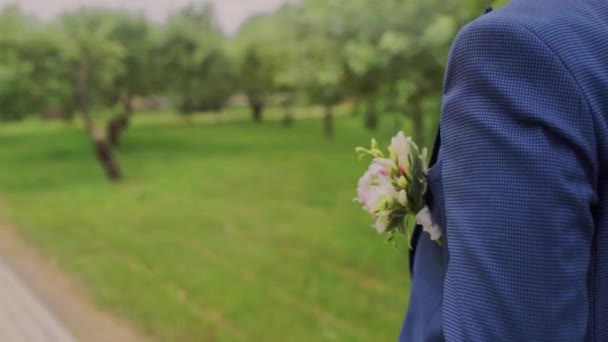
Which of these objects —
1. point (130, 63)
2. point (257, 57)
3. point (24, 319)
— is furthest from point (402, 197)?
point (257, 57)

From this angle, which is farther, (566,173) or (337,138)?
(337,138)

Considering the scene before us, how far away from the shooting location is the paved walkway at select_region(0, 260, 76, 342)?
378 centimetres

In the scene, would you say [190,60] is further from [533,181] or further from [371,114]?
[533,181]

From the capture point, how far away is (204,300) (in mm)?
4348

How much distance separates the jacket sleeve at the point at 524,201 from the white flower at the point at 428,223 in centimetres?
17

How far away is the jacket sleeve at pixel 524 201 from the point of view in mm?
736

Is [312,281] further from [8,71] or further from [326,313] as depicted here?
[8,71]

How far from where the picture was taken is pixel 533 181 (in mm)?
741

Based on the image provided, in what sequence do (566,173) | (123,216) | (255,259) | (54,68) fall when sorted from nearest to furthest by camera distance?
(566,173)
(255,259)
(123,216)
(54,68)

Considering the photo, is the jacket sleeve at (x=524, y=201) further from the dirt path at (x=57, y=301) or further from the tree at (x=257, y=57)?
the tree at (x=257, y=57)

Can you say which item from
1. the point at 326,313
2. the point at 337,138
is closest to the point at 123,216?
the point at 326,313

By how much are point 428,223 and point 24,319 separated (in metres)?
3.82

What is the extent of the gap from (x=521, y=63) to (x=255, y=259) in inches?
186

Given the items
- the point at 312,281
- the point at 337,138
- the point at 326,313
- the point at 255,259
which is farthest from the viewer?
the point at 337,138
